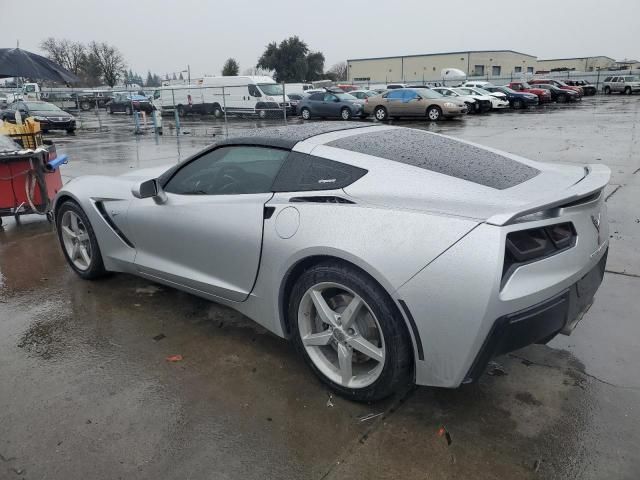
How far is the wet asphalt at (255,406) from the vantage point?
7.48 feet

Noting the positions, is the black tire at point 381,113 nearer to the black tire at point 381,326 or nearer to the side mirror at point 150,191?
the side mirror at point 150,191

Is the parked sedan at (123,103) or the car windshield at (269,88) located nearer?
the car windshield at (269,88)

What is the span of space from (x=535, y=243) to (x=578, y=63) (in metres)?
118

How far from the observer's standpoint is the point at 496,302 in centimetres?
212

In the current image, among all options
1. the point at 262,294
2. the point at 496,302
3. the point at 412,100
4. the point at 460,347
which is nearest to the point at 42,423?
the point at 262,294

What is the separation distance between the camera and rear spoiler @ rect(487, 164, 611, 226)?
2184mm

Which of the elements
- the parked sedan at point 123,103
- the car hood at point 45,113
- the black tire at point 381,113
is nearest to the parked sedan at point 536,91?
the black tire at point 381,113

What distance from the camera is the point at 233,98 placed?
2630 cm

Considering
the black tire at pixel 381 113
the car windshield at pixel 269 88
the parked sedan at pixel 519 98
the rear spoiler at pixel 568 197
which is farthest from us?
the parked sedan at pixel 519 98

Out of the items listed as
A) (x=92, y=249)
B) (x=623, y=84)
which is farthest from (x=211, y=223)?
(x=623, y=84)

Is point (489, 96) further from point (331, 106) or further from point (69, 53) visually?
point (69, 53)

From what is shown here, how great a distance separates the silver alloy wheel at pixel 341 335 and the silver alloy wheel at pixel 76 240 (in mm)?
2473

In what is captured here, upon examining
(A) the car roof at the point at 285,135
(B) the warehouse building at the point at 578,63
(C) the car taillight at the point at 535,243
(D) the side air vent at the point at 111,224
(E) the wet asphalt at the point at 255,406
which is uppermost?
(B) the warehouse building at the point at 578,63

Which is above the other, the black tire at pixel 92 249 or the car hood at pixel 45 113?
the car hood at pixel 45 113
